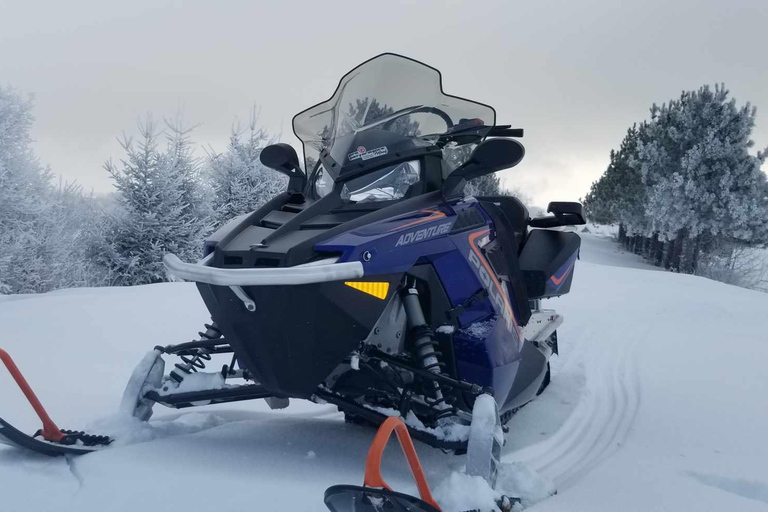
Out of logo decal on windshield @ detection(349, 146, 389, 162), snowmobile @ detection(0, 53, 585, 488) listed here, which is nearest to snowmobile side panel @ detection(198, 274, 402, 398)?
snowmobile @ detection(0, 53, 585, 488)

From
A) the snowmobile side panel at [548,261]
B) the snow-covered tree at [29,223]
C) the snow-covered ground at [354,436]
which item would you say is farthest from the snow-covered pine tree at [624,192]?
the snowmobile side panel at [548,261]

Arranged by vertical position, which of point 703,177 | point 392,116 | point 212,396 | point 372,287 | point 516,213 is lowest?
point 212,396

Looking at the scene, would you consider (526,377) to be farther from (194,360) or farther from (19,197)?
(19,197)

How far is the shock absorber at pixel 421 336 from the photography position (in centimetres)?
280

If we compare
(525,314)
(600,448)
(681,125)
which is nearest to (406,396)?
(525,314)

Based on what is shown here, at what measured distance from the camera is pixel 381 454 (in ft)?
6.87

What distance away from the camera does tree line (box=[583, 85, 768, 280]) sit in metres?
28.9

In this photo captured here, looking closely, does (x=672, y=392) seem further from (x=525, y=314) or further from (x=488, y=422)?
(x=488, y=422)

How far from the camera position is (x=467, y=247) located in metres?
2.99

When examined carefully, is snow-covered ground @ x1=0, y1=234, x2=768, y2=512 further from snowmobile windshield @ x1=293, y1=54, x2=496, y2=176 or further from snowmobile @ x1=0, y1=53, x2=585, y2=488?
snowmobile windshield @ x1=293, y1=54, x2=496, y2=176

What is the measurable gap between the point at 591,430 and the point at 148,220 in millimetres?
16239

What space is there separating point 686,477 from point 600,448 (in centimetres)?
57

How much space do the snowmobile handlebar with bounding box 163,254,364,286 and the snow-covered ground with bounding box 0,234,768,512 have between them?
0.78 m

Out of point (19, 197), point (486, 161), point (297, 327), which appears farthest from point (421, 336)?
point (19, 197)
